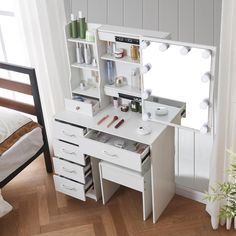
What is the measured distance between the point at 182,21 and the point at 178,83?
442 millimetres

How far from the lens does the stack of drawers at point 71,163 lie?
3064 mm

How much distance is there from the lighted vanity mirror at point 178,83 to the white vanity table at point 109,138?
19 mm

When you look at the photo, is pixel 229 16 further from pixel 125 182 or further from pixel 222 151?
pixel 125 182

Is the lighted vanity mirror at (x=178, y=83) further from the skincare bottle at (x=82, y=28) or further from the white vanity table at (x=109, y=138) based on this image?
the skincare bottle at (x=82, y=28)

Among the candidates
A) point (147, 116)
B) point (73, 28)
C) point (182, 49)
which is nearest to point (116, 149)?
point (147, 116)

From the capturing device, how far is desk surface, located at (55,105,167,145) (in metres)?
2.82

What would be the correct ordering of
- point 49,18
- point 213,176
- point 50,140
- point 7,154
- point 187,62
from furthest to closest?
1. point 50,140
2. point 49,18
3. point 7,154
4. point 213,176
5. point 187,62

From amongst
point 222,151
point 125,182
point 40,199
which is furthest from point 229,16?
point 40,199

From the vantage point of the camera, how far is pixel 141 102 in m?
3.00

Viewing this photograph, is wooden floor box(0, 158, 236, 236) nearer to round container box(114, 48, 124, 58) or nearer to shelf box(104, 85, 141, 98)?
shelf box(104, 85, 141, 98)

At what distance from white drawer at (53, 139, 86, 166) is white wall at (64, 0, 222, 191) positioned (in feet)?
2.38

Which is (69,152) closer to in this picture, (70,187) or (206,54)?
(70,187)

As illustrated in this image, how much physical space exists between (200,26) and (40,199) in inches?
69.9

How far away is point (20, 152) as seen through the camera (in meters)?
3.21
